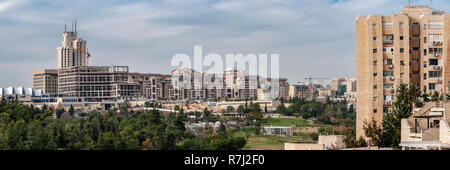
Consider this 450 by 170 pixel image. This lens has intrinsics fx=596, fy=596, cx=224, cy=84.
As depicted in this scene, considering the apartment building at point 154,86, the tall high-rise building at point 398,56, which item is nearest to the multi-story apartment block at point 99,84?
the apartment building at point 154,86

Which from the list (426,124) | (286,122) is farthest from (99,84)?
(426,124)

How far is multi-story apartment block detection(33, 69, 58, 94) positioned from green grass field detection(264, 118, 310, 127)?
72.3 ft

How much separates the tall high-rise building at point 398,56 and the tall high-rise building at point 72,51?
111 feet

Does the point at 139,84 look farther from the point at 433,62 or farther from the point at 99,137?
the point at 433,62

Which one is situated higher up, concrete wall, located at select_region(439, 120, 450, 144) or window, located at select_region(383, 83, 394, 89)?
window, located at select_region(383, 83, 394, 89)

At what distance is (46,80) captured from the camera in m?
42.4

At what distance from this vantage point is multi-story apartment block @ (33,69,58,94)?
42250mm

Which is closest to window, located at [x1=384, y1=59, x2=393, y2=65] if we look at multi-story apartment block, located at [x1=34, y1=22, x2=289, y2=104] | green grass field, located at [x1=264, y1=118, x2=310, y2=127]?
green grass field, located at [x1=264, y1=118, x2=310, y2=127]

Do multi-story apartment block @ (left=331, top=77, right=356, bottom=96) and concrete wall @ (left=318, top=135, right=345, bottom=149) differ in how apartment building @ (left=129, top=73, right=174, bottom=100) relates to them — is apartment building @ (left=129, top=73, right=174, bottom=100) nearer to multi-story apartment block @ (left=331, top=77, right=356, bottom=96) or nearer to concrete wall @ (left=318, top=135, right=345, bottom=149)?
multi-story apartment block @ (left=331, top=77, right=356, bottom=96)

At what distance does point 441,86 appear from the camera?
1236 cm
